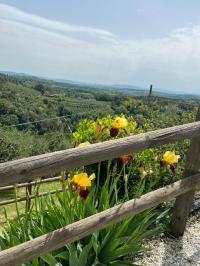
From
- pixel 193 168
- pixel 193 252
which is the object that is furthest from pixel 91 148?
pixel 193 252

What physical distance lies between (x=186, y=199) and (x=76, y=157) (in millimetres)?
1853

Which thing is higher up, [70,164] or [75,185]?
[70,164]

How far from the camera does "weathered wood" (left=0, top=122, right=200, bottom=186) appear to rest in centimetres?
183

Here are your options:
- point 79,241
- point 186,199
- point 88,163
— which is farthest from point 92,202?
point 186,199

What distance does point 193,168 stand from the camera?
140 inches

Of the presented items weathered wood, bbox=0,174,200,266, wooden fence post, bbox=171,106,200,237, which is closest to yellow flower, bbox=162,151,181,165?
weathered wood, bbox=0,174,200,266

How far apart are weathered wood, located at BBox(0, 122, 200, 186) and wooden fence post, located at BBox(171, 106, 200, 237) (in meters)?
0.57

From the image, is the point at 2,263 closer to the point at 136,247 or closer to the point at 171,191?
the point at 136,247

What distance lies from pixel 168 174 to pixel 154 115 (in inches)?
148

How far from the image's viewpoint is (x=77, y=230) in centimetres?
231

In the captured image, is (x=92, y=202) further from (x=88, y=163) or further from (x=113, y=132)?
(x=88, y=163)

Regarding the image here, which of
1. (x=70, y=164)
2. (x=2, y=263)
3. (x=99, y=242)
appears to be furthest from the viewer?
(x=99, y=242)

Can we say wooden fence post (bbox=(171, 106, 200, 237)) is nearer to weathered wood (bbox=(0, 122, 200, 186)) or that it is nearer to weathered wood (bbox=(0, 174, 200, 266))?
weathered wood (bbox=(0, 174, 200, 266))

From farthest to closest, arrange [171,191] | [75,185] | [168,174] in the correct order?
[168,174] < [171,191] < [75,185]
